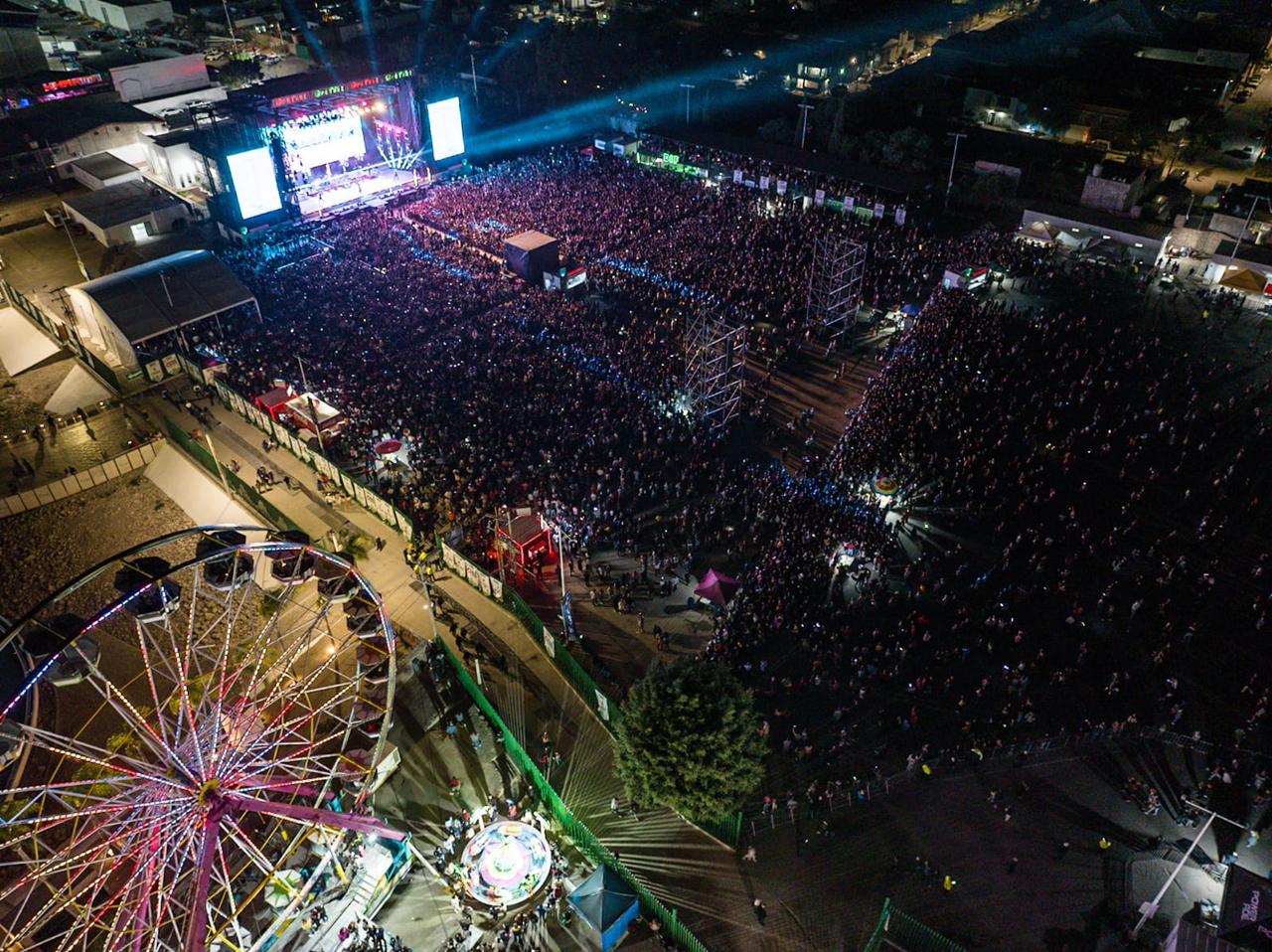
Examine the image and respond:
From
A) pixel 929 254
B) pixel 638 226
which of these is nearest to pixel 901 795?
pixel 929 254

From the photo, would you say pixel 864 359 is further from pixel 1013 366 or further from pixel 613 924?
pixel 613 924

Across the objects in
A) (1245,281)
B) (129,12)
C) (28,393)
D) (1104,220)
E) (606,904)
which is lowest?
(606,904)

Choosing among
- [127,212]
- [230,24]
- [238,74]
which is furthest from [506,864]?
[230,24]

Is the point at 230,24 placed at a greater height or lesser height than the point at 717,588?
greater

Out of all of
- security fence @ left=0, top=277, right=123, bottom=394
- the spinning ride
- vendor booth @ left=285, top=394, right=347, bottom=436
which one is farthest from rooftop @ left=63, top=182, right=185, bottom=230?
the spinning ride

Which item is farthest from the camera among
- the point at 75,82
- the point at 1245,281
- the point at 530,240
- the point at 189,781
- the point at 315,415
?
the point at 75,82

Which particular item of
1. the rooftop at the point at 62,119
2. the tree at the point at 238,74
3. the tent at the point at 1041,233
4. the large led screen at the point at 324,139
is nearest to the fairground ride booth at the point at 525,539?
the tent at the point at 1041,233

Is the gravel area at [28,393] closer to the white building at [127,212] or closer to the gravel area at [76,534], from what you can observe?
the gravel area at [76,534]

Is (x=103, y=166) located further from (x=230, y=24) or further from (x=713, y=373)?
(x=713, y=373)
